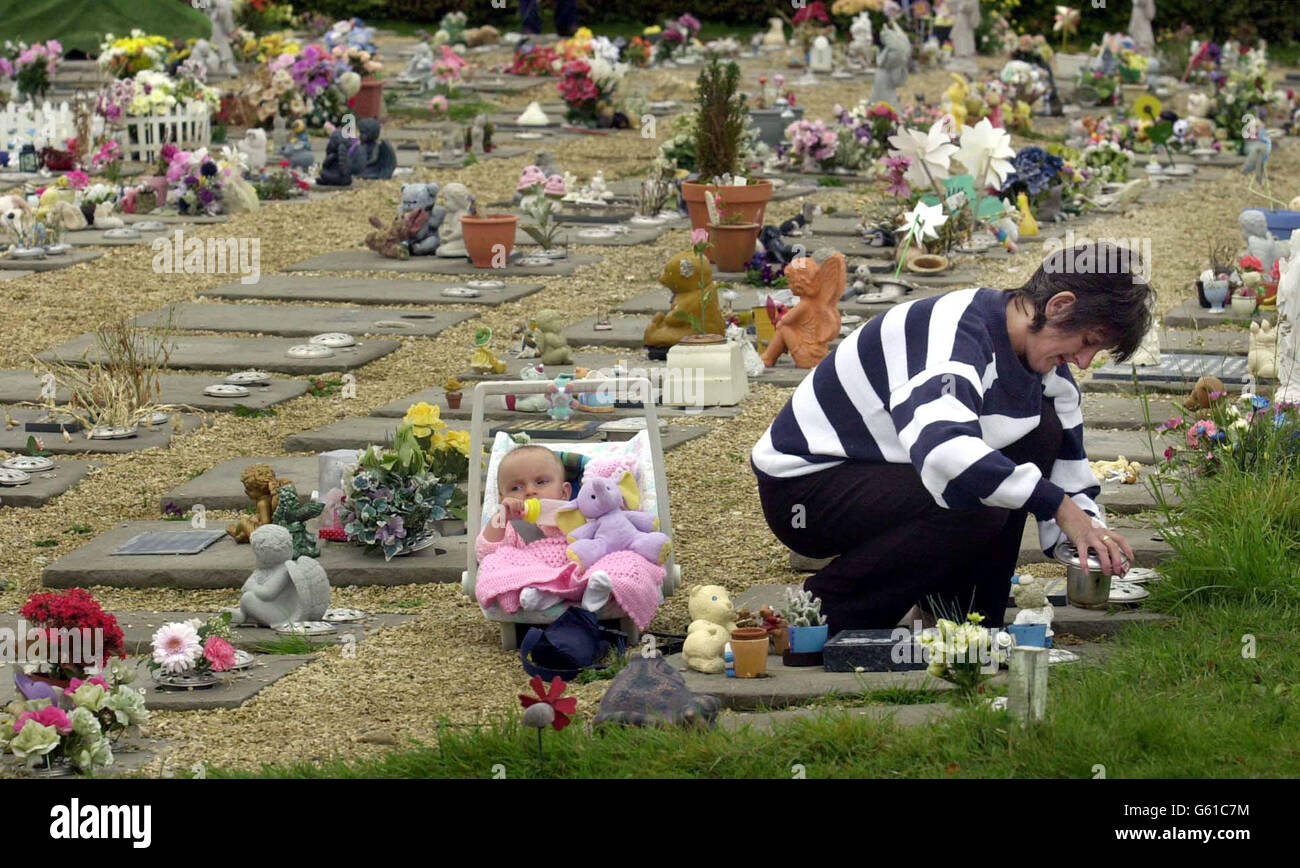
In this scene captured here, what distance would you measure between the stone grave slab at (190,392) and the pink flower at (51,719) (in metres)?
4.17

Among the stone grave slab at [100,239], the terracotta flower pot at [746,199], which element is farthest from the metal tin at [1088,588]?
the stone grave slab at [100,239]

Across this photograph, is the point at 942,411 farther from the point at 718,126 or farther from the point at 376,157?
the point at 376,157

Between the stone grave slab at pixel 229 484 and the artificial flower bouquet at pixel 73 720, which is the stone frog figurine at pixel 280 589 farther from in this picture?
the stone grave slab at pixel 229 484

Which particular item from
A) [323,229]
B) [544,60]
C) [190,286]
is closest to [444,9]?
[544,60]

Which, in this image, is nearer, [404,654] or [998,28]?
[404,654]

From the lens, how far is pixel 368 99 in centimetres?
1897

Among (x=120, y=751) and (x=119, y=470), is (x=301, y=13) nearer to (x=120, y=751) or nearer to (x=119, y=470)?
(x=119, y=470)

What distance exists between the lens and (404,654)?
18.8 feet

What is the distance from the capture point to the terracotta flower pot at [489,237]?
1216cm

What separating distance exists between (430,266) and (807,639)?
7.27 metres

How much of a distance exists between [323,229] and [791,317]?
5.23 meters

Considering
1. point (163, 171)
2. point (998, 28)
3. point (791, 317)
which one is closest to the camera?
point (791, 317)

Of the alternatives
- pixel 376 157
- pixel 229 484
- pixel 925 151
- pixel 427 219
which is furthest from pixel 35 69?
pixel 229 484

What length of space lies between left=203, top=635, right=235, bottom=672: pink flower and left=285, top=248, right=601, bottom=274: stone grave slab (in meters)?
6.61
